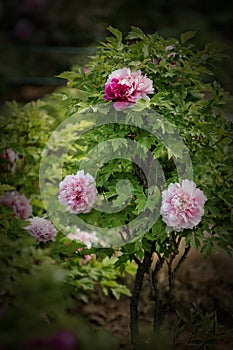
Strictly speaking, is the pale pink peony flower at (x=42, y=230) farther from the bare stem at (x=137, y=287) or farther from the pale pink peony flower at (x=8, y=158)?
the pale pink peony flower at (x=8, y=158)

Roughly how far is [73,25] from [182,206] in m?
4.68

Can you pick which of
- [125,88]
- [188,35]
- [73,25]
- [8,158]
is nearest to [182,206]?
[125,88]

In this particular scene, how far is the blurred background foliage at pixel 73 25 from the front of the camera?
5637 mm

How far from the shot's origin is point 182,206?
1803 millimetres

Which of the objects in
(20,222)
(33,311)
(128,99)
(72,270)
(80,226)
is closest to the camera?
(33,311)

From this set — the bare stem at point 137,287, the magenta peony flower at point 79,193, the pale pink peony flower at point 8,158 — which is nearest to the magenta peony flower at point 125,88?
the magenta peony flower at point 79,193

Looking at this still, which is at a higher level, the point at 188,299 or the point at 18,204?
the point at 18,204

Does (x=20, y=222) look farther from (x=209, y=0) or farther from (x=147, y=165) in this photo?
(x=209, y=0)

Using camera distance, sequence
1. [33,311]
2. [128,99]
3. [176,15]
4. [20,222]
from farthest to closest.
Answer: [176,15], [20,222], [128,99], [33,311]

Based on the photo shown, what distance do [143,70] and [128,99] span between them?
179 millimetres

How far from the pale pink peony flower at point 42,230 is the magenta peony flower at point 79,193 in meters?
0.23

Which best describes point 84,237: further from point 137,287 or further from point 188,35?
point 188,35

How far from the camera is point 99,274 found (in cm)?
257

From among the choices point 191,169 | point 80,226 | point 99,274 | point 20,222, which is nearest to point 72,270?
point 99,274
